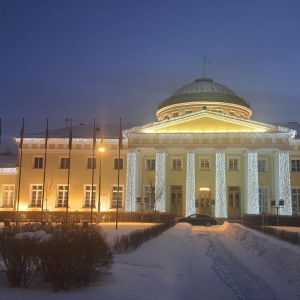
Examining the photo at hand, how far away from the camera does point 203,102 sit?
5050 centimetres

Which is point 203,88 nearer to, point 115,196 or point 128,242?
point 115,196

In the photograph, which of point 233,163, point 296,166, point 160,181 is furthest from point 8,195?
point 296,166

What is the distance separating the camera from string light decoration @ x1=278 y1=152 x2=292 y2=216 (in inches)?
1548

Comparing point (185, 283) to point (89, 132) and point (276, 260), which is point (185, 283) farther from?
point (89, 132)

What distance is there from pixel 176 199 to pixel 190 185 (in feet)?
13.7

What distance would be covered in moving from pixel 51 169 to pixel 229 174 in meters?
17.2

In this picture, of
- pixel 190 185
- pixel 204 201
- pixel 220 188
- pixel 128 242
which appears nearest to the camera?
pixel 128 242

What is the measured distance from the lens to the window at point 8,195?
4575cm

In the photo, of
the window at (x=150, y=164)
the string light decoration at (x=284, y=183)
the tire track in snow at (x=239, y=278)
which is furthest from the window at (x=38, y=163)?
the tire track in snow at (x=239, y=278)

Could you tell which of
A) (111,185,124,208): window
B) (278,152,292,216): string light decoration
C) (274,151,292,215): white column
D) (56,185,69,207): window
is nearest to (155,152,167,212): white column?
(111,185,124,208): window

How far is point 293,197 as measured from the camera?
43.7m

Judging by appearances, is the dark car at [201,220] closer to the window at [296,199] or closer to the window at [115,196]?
the window at [115,196]

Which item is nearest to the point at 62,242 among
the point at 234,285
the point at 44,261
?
the point at 44,261

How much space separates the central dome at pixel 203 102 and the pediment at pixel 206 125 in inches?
323
